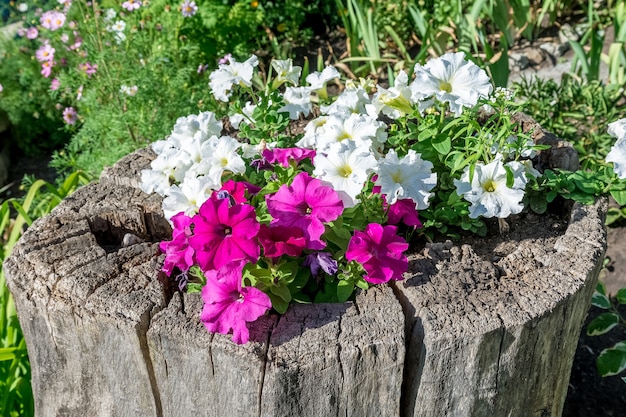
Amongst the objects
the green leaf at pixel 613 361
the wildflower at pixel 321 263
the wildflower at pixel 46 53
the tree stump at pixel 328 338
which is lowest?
the green leaf at pixel 613 361

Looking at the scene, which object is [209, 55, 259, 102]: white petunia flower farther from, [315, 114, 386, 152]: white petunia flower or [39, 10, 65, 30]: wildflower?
[39, 10, 65, 30]: wildflower

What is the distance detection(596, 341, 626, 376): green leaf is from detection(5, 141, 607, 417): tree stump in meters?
0.50

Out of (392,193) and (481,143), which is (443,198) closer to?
Answer: (481,143)

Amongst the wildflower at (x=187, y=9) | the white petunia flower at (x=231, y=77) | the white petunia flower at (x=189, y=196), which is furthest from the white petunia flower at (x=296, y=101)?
the wildflower at (x=187, y=9)

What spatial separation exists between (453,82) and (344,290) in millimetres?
560

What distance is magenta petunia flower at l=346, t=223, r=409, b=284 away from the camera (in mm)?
1321

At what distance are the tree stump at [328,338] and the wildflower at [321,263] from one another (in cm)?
8

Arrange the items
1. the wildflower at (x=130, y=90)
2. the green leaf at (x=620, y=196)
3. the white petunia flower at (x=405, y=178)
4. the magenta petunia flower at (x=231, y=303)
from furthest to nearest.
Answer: the wildflower at (x=130, y=90), the green leaf at (x=620, y=196), the white petunia flower at (x=405, y=178), the magenta petunia flower at (x=231, y=303)

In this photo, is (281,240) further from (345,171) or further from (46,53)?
(46,53)

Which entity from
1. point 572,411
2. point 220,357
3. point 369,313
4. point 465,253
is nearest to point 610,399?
point 572,411

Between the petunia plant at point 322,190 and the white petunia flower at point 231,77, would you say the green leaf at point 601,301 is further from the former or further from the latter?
the white petunia flower at point 231,77

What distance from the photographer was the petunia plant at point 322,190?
130cm

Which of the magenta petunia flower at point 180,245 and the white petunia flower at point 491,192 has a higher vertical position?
the magenta petunia flower at point 180,245

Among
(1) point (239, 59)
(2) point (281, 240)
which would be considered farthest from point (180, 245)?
(1) point (239, 59)
